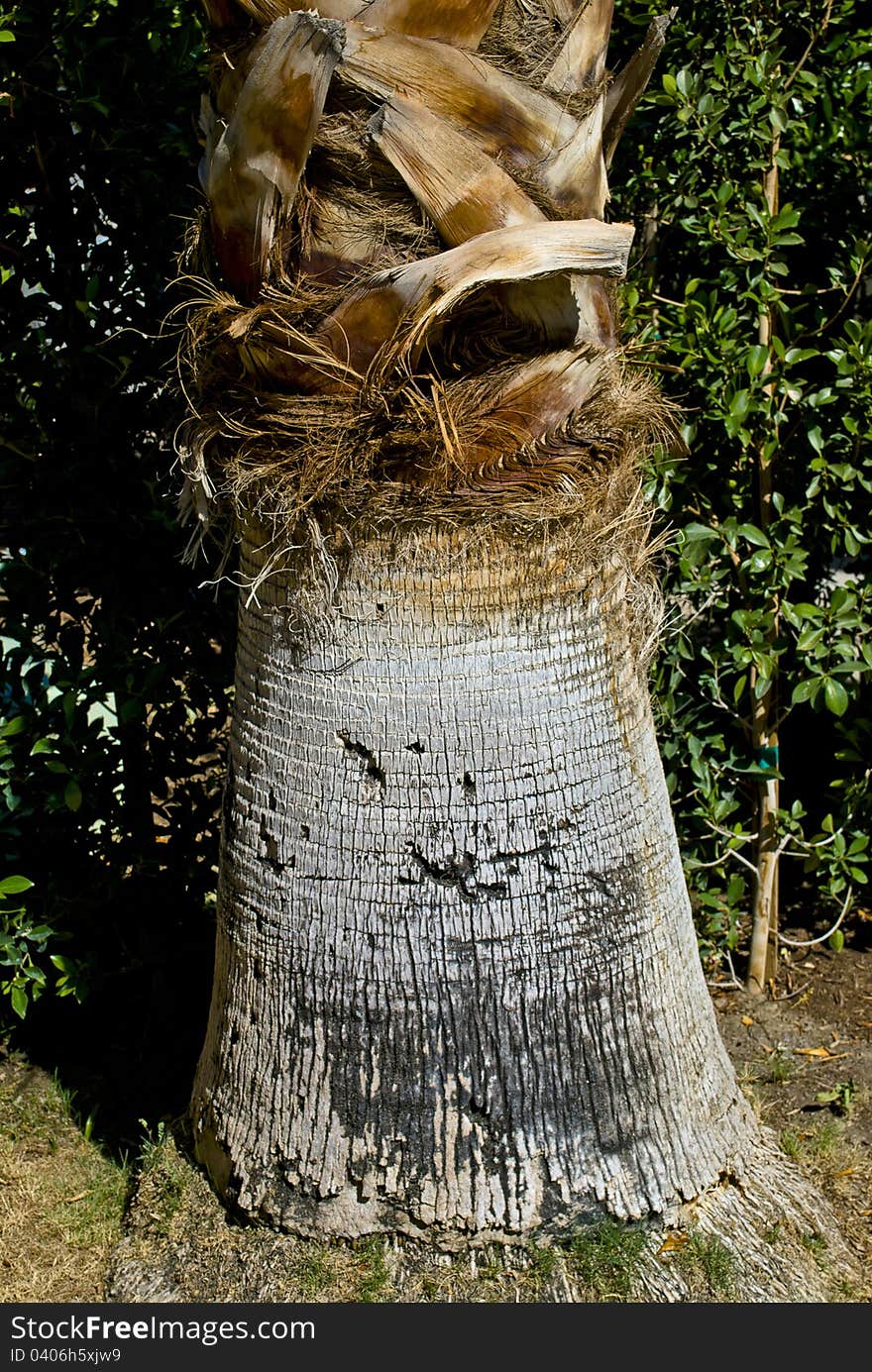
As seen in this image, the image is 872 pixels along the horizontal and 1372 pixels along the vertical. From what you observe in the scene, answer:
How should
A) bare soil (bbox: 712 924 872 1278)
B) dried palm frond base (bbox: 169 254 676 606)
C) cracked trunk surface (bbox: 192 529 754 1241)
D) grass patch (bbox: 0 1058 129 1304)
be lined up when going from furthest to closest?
bare soil (bbox: 712 924 872 1278)
grass patch (bbox: 0 1058 129 1304)
cracked trunk surface (bbox: 192 529 754 1241)
dried palm frond base (bbox: 169 254 676 606)

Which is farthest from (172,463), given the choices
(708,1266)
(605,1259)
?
(708,1266)

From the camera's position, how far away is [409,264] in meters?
2.11

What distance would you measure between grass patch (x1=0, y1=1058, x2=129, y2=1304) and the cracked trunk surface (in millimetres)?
767

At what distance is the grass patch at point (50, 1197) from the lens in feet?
9.61

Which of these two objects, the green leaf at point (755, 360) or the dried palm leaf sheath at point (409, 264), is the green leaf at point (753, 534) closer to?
the green leaf at point (755, 360)

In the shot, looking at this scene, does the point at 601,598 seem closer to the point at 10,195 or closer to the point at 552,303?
the point at 552,303

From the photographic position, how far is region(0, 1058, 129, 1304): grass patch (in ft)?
9.61

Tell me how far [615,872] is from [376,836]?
19.1 inches

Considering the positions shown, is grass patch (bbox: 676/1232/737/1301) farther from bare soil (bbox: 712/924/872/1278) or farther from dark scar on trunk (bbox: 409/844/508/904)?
dark scar on trunk (bbox: 409/844/508/904)

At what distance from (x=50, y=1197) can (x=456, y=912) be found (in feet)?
5.37

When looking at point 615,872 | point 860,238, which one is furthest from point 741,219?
point 615,872

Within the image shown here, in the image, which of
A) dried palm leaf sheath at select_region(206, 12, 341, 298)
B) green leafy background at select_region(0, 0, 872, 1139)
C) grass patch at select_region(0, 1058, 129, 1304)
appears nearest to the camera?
dried palm leaf sheath at select_region(206, 12, 341, 298)

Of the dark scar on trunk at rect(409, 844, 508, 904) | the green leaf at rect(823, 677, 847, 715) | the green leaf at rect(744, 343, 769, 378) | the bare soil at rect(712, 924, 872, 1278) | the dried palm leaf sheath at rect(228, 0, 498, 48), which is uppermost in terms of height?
the dried palm leaf sheath at rect(228, 0, 498, 48)

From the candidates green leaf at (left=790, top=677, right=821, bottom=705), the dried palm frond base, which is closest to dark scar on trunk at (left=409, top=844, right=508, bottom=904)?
the dried palm frond base
